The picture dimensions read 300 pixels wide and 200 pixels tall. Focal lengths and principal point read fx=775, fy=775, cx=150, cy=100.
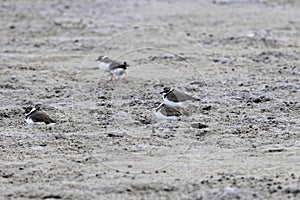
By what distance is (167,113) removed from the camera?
7961mm

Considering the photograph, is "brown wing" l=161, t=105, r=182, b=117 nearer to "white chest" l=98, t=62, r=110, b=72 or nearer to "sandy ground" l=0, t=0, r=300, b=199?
"sandy ground" l=0, t=0, r=300, b=199

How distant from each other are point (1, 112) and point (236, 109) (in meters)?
2.55

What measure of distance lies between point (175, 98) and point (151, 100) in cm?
65

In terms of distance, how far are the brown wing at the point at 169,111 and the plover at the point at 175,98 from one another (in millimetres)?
89

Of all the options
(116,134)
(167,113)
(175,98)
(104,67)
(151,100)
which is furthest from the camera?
(104,67)

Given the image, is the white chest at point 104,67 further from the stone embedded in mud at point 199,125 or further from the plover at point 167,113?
the stone embedded in mud at point 199,125

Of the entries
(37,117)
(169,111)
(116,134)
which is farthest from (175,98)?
(37,117)

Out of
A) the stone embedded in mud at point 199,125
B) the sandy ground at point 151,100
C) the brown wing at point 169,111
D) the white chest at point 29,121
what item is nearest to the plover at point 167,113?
the brown wing at point 169,111

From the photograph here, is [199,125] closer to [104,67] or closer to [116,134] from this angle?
[116,134]

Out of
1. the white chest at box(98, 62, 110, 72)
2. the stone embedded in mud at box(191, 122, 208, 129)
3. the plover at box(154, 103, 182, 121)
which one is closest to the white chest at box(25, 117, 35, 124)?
the plover at box(154, 103, 182, 121)

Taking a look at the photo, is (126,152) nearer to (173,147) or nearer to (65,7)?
(173,147)

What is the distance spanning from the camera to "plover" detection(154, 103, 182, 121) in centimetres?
795

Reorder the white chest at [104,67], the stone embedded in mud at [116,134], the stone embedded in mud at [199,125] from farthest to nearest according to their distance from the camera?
1. the white chest at [104,67]
2. the stone embedded in mud at [199,125]
3. the stone embedded in mud at [116,134]

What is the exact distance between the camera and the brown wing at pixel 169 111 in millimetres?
7967
